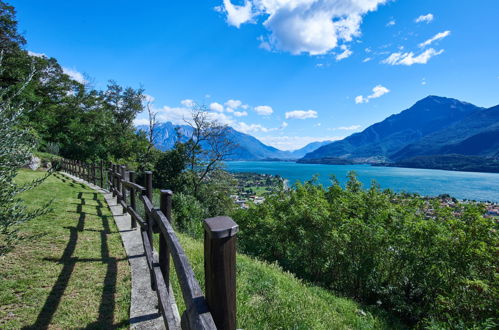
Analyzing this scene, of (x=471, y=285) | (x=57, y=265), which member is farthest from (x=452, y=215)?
(x=57, y=265)

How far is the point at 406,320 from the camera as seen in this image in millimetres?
5773

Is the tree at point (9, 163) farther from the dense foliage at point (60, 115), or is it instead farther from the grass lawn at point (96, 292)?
the dense foliage at point (60, 115)

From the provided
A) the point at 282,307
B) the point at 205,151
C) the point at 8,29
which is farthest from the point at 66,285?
the point at 8,29

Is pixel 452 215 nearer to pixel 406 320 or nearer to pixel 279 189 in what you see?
pixel 406 320

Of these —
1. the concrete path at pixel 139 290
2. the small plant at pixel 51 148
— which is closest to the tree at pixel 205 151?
the small plant at pixel 51 148

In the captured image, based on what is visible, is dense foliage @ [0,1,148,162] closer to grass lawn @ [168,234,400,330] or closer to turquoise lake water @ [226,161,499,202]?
turquoise lake water @ [226,161,499,202]

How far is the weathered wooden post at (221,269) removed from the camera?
1.27 metres

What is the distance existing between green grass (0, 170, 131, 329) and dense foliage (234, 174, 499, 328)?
5116mm

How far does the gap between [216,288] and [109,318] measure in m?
2.97

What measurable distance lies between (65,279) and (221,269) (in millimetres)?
4351

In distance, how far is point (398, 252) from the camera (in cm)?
588

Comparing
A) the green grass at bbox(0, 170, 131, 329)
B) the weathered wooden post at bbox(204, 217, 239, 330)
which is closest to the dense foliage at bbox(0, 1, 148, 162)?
the green grass at bbox(0, 170, 131, 329)

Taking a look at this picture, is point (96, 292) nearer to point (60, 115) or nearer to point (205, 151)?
point (205, 151)

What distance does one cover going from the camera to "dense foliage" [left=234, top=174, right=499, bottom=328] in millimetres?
4562
